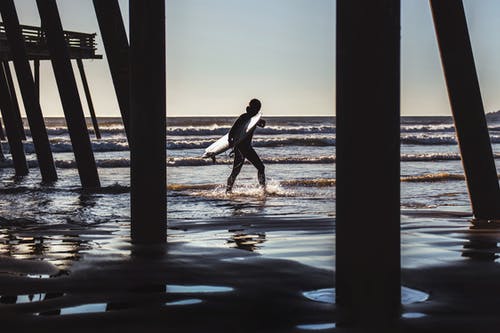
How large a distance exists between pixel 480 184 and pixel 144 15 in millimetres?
2780

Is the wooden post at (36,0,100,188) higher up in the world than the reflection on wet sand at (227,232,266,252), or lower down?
higher up

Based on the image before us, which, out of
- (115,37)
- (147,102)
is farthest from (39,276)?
(115,37)

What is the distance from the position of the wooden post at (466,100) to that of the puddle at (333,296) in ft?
7.72

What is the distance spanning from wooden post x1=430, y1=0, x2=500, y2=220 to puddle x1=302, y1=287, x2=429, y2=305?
2.35 metres

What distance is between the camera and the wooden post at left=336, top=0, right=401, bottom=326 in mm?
3029

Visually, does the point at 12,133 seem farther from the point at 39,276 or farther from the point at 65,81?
the point at 39,276

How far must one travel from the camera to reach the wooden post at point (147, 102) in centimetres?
479

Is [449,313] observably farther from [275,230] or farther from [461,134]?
[275,230]

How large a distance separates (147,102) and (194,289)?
136 cm

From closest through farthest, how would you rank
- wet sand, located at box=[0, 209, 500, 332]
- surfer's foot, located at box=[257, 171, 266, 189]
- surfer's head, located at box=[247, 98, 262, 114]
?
wet sand, located at box=[0, 209, 500, 332] < surfer's head, located at box=[247, 98, 262, 114] < surfer's foot, located at box=[257, 171, 266, 189]

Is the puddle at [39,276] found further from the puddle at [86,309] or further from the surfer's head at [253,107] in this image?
the surfer's head at [253,107]

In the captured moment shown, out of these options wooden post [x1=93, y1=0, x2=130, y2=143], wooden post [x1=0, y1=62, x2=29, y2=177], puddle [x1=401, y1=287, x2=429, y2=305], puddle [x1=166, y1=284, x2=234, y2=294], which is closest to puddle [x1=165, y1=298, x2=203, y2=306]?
puddle [x1=166, y1=284, x2=234, y2=294]

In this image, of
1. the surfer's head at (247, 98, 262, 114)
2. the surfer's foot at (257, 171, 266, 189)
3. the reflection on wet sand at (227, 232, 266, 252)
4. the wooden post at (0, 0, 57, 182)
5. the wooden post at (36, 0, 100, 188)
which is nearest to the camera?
the reflection on wet sand at (227, 232, 266, 252)

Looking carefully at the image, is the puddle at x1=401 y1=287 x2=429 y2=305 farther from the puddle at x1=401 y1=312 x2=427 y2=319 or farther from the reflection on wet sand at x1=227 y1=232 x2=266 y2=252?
the reflection on wet sand at x1=227 y1=232 x2=266 y2=252
